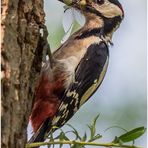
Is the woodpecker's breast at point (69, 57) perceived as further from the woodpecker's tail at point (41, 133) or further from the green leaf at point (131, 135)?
the green leaf at point (131, 135)

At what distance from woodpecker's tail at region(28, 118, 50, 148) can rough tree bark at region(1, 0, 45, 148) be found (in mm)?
397

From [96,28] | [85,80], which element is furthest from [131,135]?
[96,28]

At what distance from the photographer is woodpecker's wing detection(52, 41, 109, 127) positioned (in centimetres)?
246

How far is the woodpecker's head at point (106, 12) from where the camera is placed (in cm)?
267

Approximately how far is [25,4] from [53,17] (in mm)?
452

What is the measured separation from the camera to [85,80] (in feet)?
8.38

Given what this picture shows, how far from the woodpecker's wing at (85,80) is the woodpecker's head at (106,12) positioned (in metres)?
0.12

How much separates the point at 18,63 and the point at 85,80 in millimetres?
913

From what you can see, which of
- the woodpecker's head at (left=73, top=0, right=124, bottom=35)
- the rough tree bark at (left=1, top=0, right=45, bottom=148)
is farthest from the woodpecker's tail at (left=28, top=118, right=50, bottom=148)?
the woodpecker's head at (left=73, top=0, right=124, bottom=35)

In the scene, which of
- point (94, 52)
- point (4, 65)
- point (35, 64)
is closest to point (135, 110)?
point (94, 52)

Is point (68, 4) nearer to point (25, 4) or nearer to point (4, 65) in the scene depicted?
point (25, 4)

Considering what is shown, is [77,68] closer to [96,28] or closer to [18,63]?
[96,28]

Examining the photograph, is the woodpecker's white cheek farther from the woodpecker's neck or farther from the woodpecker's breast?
the woodpecker's breast

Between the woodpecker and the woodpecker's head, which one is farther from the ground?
the woodpecker's head
